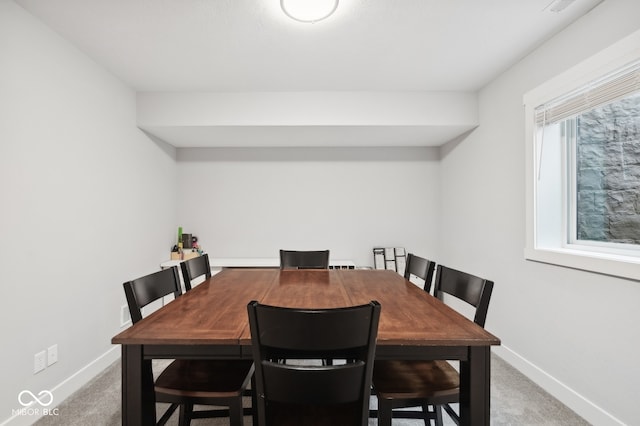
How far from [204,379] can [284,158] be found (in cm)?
281

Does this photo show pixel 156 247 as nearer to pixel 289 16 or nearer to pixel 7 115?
pixel 7 115

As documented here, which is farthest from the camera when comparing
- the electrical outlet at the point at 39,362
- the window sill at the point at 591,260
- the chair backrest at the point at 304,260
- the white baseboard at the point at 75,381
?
the chair backrest at the point at 304,260

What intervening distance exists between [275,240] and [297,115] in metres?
1.59

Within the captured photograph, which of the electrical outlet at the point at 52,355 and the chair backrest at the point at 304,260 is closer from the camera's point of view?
the electrical outlet at the point at 52,355

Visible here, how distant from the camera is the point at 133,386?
3.54ft

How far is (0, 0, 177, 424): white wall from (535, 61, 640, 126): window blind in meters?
3.32

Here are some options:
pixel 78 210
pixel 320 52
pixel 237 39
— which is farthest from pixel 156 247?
pixel 320 52

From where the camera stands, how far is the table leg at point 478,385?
1.06 m

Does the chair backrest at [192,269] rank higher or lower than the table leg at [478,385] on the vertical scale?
higher

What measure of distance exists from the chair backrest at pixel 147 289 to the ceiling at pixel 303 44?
1.53 m

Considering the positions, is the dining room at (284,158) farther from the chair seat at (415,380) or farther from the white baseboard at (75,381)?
the chair seat at (415,380)

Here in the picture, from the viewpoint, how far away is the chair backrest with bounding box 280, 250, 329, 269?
8.18ft

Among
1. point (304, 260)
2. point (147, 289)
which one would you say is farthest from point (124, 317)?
point (304, 260)

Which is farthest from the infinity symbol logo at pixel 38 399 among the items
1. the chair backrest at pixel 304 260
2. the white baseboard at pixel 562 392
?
the white baseboard at pixel 562 392
